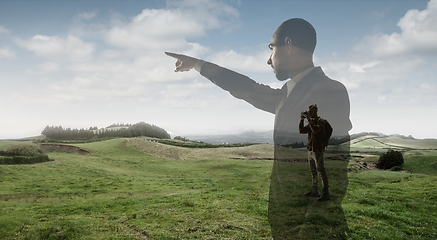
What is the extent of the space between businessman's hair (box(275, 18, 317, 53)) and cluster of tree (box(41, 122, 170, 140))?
70.6 meters

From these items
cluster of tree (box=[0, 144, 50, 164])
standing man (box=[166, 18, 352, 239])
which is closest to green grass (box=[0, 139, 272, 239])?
cluster of tree (box=[0, 144, 50, 164])

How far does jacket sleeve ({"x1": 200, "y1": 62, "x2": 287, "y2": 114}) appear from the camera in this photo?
3846 millimetres

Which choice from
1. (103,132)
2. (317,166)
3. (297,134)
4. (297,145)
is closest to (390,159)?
(317,166)

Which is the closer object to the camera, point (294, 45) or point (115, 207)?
point (294, 45)

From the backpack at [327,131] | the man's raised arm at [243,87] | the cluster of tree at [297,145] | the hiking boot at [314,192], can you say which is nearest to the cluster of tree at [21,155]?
the man's raised arm at [243,87]

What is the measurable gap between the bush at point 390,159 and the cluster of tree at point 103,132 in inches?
2607

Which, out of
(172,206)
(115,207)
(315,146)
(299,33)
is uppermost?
(299,33)

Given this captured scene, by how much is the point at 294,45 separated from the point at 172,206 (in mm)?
11414

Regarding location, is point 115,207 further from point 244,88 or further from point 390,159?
point 390,159

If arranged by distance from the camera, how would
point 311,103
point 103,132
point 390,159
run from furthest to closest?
1. point 103,132
2. point 390,159
3. point 311,103

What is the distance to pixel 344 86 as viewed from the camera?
306cm

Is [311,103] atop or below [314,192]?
atop

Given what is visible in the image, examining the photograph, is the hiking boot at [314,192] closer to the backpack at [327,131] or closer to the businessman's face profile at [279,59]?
the backpack at [327,131]

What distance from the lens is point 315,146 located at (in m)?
3.19
